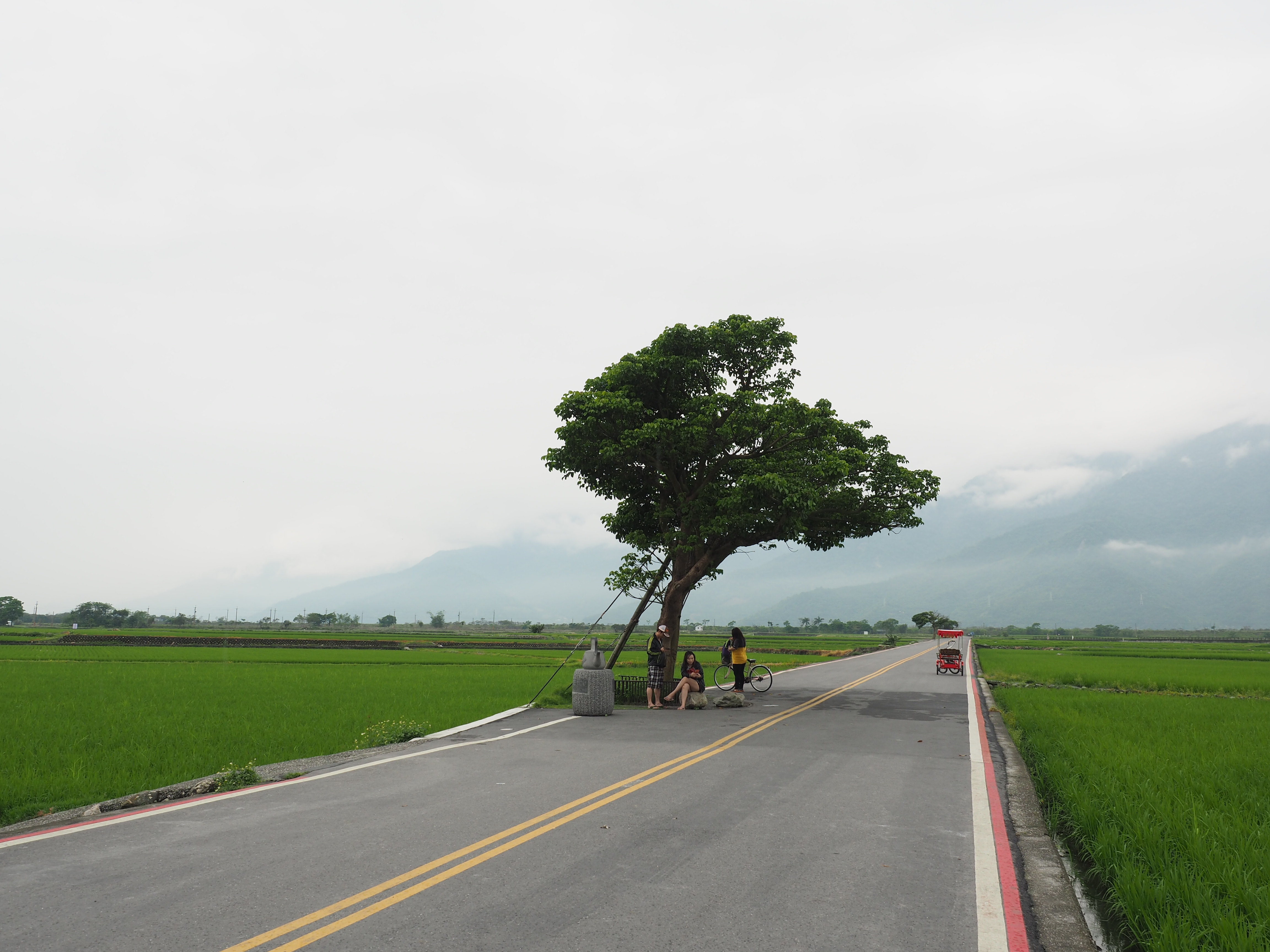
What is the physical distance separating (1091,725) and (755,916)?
1300 cm

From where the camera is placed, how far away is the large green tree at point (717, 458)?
2022cm

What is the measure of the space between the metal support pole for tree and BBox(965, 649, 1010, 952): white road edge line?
9.80 m

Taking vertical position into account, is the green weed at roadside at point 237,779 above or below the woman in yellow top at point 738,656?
below

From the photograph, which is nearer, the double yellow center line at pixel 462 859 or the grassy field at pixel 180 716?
the double yellow center line at pixel 462 859

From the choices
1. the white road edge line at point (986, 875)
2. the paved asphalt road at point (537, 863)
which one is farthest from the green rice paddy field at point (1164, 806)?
the paved asphalt road at point (537, 863)

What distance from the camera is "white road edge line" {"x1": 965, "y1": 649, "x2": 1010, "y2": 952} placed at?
5355 millimetres

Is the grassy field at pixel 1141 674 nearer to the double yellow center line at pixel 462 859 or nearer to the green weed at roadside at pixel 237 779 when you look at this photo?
the double yellow center line at pixel 462 859

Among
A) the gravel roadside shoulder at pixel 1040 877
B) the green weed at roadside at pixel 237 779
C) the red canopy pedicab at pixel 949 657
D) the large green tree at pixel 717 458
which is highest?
the large green tree at pixel 717 458

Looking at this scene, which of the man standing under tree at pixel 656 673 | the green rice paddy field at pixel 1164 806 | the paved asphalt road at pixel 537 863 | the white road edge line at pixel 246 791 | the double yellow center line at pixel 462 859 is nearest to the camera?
the double yellow center line at pixel 462 859

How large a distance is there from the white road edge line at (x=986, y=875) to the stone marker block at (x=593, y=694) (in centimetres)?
771

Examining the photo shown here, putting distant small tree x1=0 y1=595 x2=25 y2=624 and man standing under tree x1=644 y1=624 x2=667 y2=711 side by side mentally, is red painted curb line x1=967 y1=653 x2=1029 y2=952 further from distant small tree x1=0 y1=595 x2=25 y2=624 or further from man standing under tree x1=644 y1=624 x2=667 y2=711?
distant small tree x1=0 y1=595 x2=25 y2=624

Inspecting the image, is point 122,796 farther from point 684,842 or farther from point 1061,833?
point 1061,833

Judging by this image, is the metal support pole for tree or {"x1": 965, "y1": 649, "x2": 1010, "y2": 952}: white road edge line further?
the metal support pole for tree

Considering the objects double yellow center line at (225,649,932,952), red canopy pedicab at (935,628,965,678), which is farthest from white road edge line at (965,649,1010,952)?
red canopy pedicab at (935,628,965,678)
